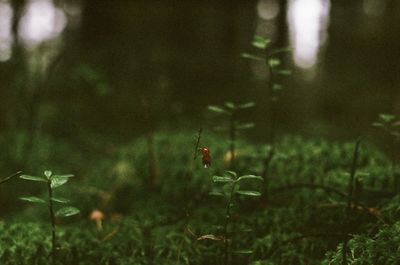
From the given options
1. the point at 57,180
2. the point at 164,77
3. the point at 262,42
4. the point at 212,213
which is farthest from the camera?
the point at 164,77

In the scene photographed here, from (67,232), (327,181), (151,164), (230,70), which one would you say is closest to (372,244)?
(327,181)

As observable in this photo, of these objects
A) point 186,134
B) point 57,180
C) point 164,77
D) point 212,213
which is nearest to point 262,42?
point 212,213

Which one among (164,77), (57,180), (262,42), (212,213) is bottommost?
(212,213)

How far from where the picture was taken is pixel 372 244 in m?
1.75

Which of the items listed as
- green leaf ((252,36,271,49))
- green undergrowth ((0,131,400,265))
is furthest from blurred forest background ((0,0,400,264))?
green leaf ((252,36,271,49))

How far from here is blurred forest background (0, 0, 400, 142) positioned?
17.7ft

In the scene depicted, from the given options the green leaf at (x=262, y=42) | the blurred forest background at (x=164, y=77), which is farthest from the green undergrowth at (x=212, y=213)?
the blurred forest background at (x=164, y=77)

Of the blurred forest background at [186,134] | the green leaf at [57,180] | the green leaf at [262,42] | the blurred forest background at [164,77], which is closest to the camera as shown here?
the green leaf at [57,180]

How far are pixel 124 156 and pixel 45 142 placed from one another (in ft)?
5.45

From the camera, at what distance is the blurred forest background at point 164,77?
5.41 meters

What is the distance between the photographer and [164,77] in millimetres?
5613

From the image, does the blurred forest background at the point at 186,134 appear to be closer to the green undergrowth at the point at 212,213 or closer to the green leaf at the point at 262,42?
the green undergrowth at the point at 212,213

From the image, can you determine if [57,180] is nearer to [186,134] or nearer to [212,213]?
[212,213]

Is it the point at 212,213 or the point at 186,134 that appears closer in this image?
the point at 212,213
